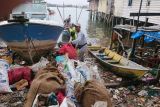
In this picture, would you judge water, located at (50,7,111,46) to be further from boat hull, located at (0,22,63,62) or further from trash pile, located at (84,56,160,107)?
trash pile, located at (84,56,160,107)

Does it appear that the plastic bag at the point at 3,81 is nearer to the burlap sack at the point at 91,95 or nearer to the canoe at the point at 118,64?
the burlap sack at the point at 91,95

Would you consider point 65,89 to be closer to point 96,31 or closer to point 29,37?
point 29,37

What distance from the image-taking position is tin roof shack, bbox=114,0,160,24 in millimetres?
17750

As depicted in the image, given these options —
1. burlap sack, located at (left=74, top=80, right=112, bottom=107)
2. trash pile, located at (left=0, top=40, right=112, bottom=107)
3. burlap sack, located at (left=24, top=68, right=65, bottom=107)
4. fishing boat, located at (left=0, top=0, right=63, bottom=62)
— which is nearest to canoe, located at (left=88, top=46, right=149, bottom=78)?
trash pile, located at (left=0, top=40, right=112, bottom=107)

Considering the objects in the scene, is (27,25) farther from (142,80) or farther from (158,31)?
(158,31)

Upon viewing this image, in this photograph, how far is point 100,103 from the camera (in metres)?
3.91

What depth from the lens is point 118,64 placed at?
864 centimetres

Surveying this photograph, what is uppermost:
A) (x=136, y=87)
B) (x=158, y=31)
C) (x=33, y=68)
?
(x=158, y=31)

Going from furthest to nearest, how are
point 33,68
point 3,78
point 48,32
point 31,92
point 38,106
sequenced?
point 48,32, point 33,68, point 3,78, point 31,92, point 38,106

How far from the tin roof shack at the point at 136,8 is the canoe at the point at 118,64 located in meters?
5.56

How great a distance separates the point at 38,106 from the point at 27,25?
4516 mm

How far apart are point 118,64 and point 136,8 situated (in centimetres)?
1336

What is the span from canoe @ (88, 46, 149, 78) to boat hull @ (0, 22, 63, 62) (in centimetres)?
232

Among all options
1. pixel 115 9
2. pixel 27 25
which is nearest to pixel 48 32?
pixel 27 25
